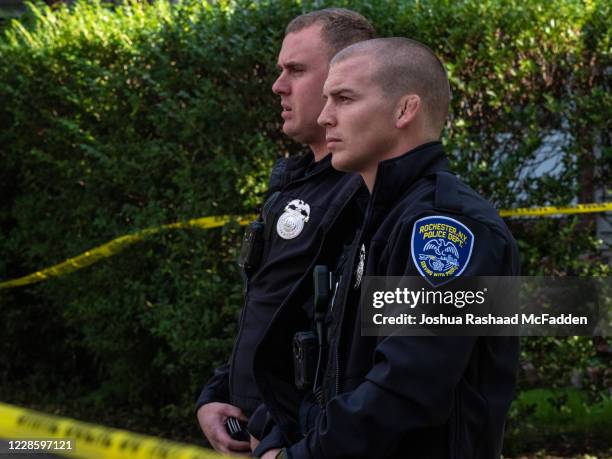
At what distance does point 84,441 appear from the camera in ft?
5.72

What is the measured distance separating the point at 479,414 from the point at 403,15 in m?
3.65

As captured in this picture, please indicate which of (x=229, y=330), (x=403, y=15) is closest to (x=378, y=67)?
(x=403, y=15)

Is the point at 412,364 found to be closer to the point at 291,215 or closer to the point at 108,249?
the point at 291,215

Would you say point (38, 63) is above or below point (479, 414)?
above

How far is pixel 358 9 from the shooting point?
17.7ft

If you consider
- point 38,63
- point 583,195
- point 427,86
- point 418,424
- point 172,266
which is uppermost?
point 38,63

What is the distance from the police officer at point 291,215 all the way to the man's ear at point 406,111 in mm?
405

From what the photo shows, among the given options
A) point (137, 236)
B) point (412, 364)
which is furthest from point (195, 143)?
point (412, 364)

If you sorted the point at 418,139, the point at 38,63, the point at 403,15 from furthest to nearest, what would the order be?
the point at 38,63
the point at 403,15
the point at 418,139

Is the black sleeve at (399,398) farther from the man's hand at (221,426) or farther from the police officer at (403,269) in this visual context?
the man's hand at (221,426)

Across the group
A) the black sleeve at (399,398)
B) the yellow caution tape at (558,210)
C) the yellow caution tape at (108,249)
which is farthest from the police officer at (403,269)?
the yellow caution tape at (108,249)

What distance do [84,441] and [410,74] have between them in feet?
3.97

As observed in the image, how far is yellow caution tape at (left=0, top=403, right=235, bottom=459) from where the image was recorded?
159cm

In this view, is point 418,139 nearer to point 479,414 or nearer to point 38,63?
point 479,414
